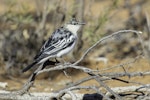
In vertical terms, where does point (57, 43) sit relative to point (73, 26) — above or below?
below

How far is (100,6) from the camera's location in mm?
14945

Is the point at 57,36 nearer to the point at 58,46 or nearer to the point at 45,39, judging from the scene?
the point at 58,46

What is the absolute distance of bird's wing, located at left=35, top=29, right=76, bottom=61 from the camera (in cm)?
799

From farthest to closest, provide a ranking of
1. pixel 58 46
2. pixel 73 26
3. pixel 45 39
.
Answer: pixel 45 39 → pixel 73 26 → pixel 58 46

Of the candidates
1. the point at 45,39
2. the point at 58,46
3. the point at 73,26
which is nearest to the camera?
the point at 58,46

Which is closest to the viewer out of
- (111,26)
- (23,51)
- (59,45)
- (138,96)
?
(138,96)

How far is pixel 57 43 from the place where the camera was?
26.7 ft

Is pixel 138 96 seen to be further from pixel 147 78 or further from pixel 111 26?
pixel 111 26

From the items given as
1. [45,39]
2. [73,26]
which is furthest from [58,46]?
[45,39]

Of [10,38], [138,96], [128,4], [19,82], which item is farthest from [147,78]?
[128,4]

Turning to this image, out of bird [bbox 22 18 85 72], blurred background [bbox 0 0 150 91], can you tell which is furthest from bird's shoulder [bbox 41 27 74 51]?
blurred background [bbox 0 0 150 91]

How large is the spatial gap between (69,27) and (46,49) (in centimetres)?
65

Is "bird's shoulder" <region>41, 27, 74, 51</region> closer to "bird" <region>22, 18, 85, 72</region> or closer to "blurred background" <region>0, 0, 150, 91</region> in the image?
"bird" <region>22, 18, 85, 72</region>

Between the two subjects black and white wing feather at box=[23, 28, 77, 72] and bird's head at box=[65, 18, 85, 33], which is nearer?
black and white wing feather at box=[23, 28, 77, 72]
